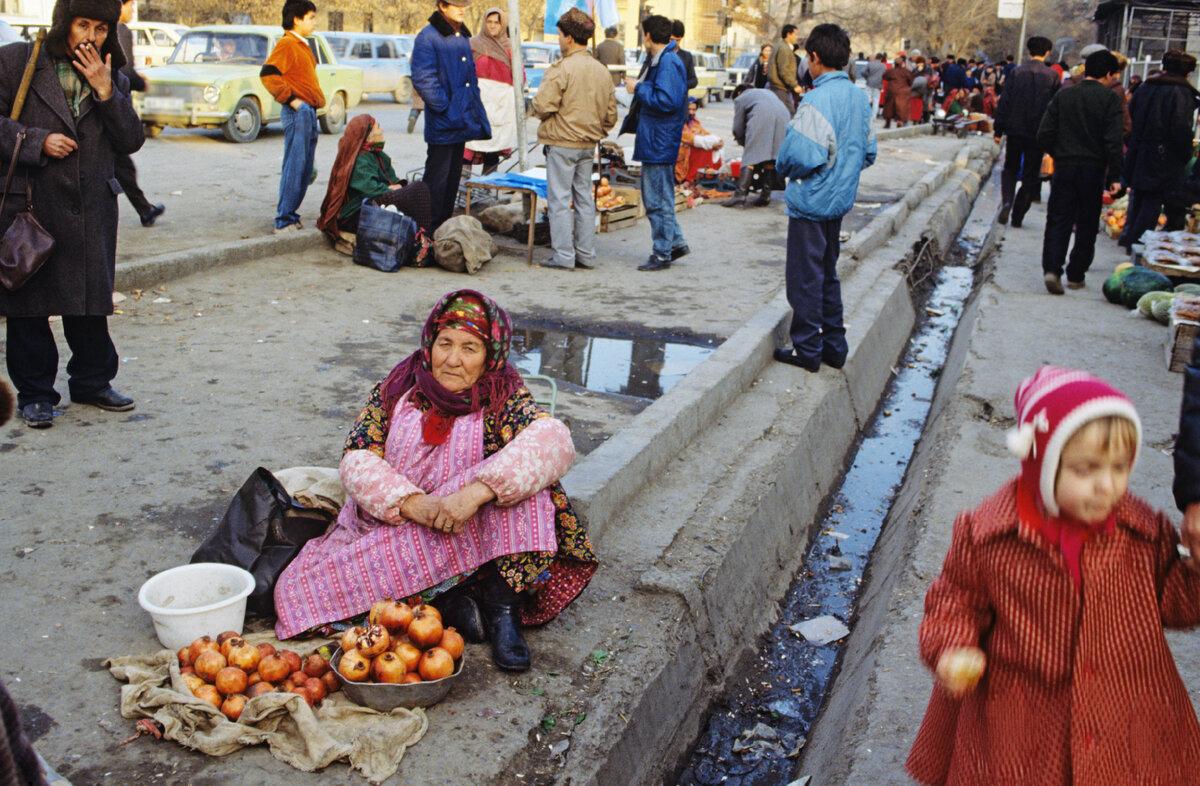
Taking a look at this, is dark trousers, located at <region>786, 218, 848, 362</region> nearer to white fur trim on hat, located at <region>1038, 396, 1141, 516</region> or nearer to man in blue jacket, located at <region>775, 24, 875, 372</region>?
man in blue jacket, located at <region>775, 24, 875, 372</region>

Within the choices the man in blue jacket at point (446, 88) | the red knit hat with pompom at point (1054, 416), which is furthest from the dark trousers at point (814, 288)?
the red knit hat with pompom at point (1054, 416)

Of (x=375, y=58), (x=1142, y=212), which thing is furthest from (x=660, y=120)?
(x=375, y=58)

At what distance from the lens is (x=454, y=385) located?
3.59 m

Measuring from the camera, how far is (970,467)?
5465mm

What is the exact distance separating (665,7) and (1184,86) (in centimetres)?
5958

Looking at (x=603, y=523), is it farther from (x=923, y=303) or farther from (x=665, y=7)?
(x=665, y=7)

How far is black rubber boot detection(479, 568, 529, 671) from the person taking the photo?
11.2 ft

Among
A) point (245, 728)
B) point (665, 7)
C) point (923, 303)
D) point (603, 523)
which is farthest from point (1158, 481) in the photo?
point (665, 7)

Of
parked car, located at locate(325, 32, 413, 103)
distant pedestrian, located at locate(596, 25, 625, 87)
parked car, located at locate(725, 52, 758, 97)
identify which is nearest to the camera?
distant pedestrian, located at locate(596, 25, 625, 87)

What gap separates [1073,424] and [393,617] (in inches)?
75.9

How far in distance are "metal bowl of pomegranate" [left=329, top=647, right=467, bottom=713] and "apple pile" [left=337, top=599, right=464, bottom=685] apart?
1cm

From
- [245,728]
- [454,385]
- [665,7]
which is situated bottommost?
[245,728]

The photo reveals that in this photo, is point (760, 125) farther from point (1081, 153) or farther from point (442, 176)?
point (442, 176)

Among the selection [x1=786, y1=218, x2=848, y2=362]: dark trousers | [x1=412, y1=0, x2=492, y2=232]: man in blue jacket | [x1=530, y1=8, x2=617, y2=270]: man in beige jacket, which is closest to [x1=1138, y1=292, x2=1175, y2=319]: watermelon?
[x1=786, y1=218, x2=848, y2=362]: dark trousers
